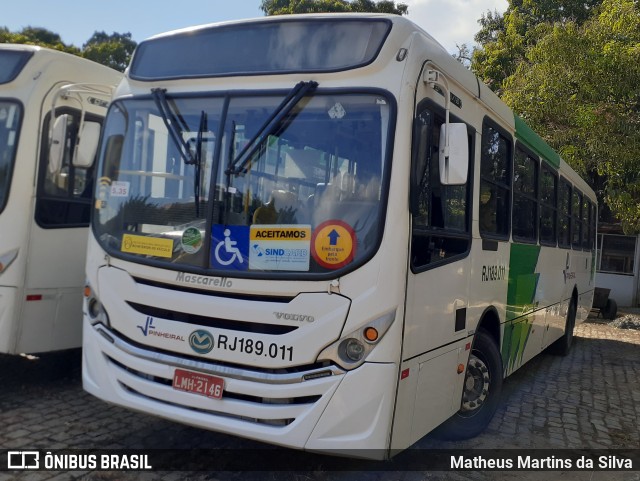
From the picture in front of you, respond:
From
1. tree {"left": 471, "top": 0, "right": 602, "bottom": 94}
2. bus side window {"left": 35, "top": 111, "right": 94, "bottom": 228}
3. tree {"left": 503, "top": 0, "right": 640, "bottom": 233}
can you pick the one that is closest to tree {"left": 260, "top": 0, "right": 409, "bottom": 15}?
tree {"left": 471, "top": 0, "right": 602, "bottom": 94}

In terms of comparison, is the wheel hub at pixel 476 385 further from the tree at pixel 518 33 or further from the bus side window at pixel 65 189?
the tree at pixel 518 33

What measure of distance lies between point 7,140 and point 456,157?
3967mm

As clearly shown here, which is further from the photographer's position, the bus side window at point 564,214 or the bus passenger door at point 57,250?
the bus side window at point 564,214

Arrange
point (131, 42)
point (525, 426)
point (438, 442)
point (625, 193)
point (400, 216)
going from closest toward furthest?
point (400, 216), point (438, 442), point (525, 426), point (625, 193), point (131, 42)

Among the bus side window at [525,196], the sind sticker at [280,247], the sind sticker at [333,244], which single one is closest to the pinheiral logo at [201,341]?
the sind sticker at [280,247]

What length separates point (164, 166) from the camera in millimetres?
4281

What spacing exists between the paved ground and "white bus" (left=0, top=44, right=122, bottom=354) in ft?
1.95

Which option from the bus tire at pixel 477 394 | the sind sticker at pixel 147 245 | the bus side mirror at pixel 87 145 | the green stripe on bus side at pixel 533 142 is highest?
the green stripe on bus side at pixel 533 142

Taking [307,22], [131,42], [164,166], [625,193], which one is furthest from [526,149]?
[131,42]

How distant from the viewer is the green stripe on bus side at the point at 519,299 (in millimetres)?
5992

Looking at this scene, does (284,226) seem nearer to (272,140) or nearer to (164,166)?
(272,140)

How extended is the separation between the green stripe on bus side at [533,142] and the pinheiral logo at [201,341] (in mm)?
3905

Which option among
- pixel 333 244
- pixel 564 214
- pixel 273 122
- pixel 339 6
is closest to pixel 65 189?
pixel 273 122

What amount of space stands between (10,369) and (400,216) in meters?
4.86
